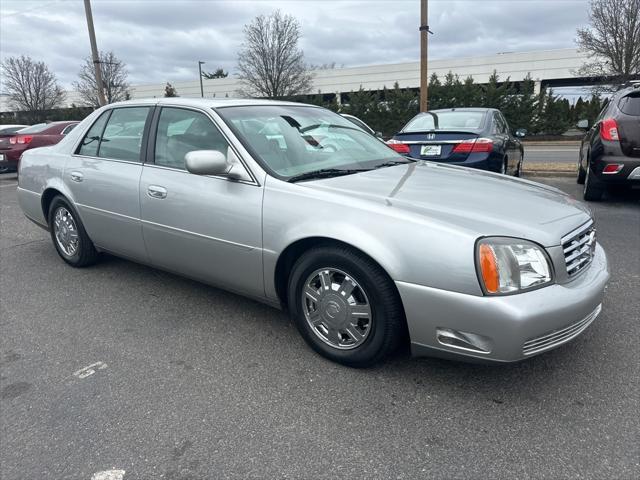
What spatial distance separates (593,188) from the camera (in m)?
7.00

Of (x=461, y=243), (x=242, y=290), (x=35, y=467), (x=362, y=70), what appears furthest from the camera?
(x=362, y=70)

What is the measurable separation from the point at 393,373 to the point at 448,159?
4.34m

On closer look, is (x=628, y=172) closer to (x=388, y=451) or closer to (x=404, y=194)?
(x=404, y=194)

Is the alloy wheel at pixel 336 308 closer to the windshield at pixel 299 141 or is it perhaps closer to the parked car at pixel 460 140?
the windshield at pixel 299 141

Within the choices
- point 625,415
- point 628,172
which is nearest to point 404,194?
point 625,415

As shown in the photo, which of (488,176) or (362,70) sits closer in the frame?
(488,176)

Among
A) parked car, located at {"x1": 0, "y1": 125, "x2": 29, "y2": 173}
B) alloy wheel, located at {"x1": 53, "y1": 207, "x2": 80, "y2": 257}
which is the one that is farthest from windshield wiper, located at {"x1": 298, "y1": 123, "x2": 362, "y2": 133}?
parked car, located at {"x1": 0, "y1": 125, "x2": 29, "y2": 173}

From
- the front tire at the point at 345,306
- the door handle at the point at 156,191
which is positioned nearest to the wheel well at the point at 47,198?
the door handle at the point at 156,191

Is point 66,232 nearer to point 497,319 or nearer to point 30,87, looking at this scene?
point 497,319

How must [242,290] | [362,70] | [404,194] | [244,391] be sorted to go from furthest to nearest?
[362,70]
[242,290]
[404,194]
[244,391]

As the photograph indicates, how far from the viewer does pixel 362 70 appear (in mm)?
42375

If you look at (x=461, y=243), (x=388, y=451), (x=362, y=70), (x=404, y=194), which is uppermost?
(x=362, y=70)

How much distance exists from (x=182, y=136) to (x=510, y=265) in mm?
2442

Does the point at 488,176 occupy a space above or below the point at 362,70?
below
